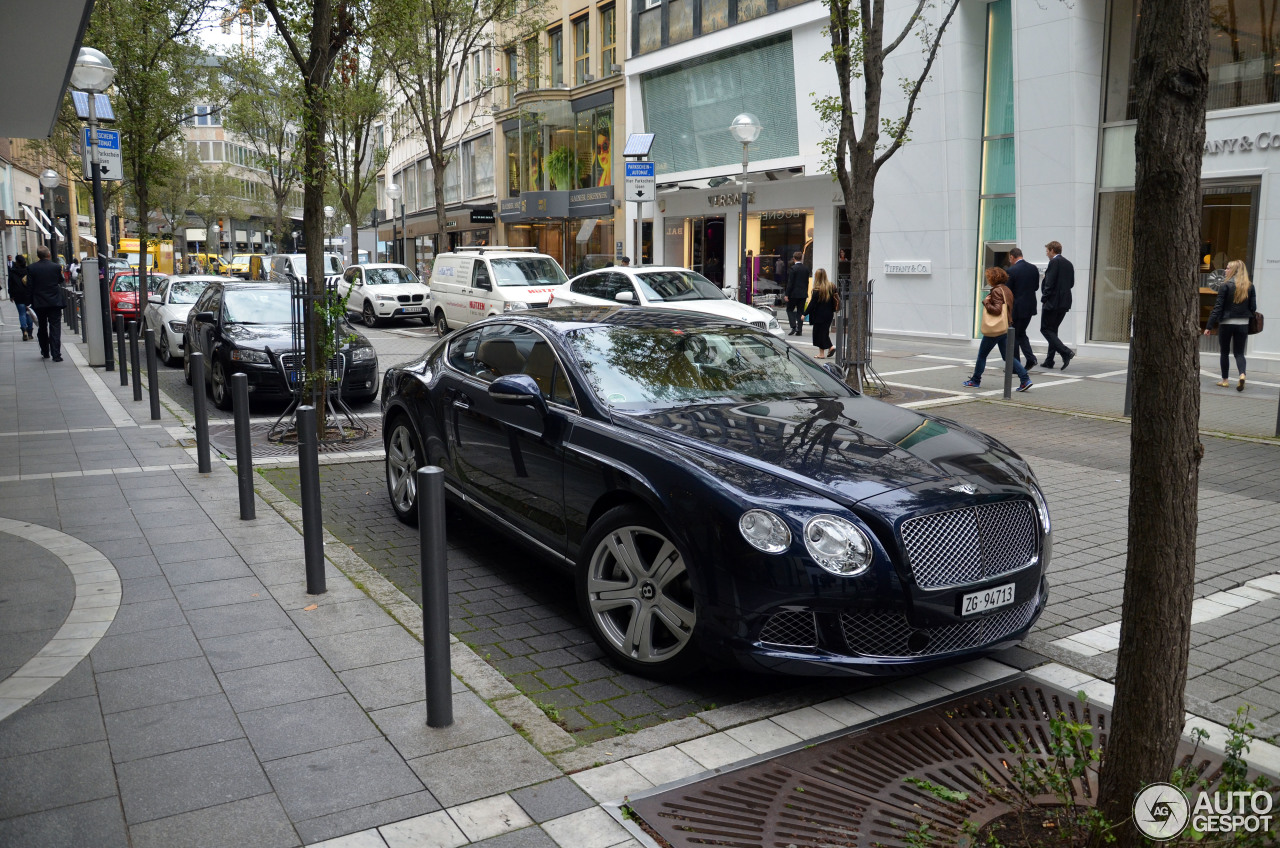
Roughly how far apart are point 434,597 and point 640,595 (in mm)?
1018

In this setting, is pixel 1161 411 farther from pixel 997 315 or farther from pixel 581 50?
pixel 581 50

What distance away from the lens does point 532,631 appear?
5156 millimetres

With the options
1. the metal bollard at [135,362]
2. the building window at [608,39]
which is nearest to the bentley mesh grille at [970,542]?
the metal bollard at [135,362]

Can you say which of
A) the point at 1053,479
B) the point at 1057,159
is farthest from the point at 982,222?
the point at 1053,479

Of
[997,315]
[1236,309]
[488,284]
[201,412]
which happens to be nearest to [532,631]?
[201,412]

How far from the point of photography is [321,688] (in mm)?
4250

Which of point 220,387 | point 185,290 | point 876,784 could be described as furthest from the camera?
point 185,290

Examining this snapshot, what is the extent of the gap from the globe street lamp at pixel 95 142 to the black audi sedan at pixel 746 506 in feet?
35.0

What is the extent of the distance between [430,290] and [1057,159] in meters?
14.6

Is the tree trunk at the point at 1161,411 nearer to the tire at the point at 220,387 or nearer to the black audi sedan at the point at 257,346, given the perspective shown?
the black audi sedan at the point at 257,346

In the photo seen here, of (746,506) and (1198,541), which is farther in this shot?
(1198,541)

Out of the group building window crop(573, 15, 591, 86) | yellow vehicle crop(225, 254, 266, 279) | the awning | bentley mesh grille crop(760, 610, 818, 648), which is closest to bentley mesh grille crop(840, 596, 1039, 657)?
bentley mesh grille crop(760, 610, 818, 648)

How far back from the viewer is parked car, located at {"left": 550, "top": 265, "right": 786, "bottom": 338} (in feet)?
56.9

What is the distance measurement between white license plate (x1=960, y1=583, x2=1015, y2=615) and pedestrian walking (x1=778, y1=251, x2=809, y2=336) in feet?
56.8
